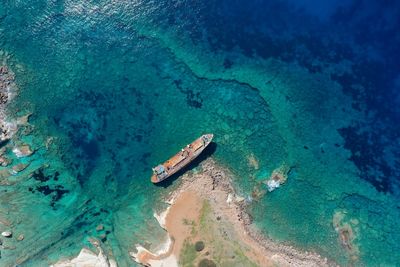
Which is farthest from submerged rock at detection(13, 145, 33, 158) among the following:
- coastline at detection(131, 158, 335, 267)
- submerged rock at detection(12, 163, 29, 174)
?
coastline at detection(131, 158, 335, 267)

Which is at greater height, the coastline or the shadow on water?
the shadow on water

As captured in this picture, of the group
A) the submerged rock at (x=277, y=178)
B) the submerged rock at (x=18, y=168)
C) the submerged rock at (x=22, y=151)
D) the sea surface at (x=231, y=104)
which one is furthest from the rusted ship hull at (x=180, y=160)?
the submerged rock at (x=18, y=168)

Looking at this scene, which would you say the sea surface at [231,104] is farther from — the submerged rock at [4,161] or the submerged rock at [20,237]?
the submerged rock at [20,237]

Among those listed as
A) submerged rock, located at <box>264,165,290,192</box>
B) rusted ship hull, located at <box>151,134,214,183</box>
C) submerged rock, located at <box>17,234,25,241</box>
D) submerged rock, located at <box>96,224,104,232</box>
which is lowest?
submerged rock, located at <box>264,165,290,192</box>

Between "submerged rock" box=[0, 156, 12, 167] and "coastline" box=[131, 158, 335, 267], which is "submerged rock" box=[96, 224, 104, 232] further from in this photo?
"submerged rock" box=[0, 156, 12, 167]

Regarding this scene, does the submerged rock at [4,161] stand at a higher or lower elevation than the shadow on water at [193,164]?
higher
